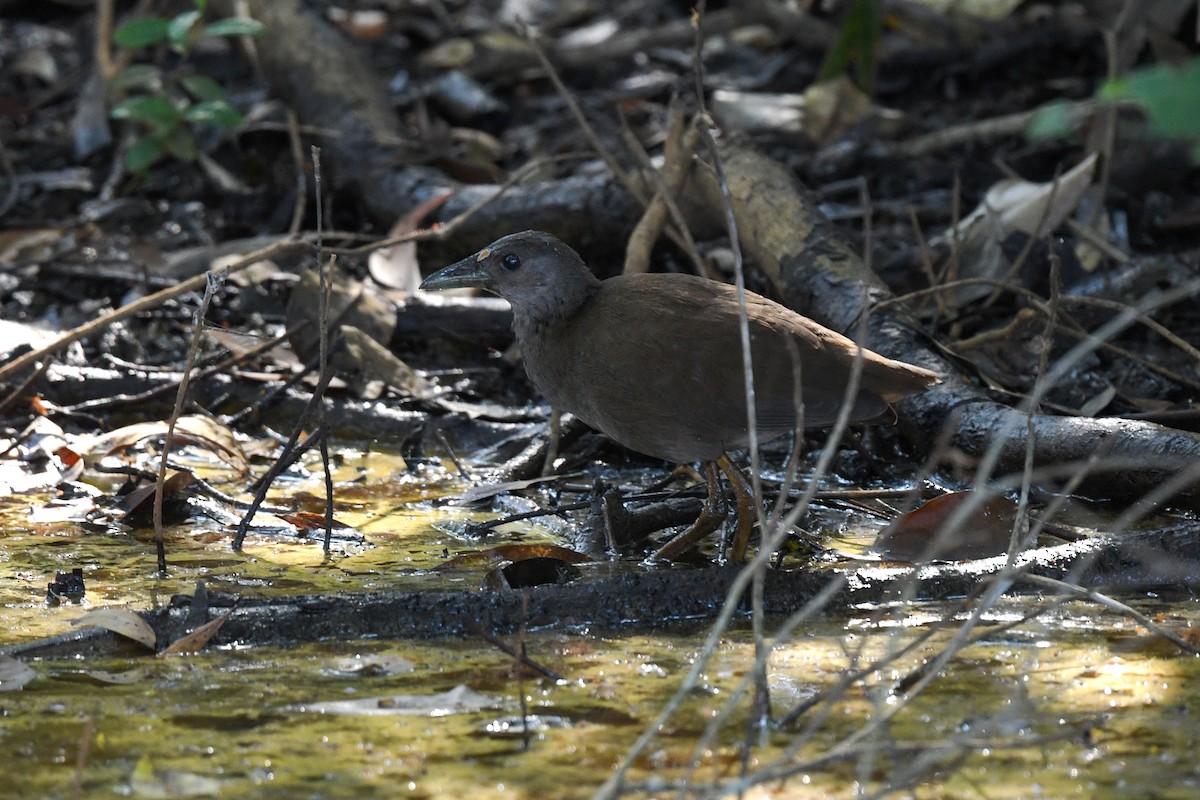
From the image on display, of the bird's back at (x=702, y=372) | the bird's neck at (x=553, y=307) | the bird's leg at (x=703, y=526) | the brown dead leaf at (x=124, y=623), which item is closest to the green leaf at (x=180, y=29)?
the bird's neck at (x=553, y=307)

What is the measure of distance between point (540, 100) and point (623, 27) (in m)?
1.00

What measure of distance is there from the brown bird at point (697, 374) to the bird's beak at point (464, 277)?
44 centimetres

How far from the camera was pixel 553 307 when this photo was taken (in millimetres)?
4379

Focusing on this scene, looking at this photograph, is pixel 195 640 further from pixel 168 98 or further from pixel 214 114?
pixel 168 98

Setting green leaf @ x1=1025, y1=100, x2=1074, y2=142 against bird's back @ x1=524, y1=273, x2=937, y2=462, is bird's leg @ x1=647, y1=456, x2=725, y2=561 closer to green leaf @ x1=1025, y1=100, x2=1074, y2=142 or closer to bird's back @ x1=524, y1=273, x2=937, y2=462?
bird's back @ x1=524, y1=273, x2=937, y2=462

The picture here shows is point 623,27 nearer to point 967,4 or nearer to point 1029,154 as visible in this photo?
point 967,4

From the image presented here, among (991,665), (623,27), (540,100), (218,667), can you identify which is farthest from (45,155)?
(991,665)

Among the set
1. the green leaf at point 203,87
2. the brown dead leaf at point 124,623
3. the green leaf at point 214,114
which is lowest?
the brown dead leaf at point 124,623

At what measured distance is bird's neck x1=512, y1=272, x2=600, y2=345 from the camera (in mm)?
4348

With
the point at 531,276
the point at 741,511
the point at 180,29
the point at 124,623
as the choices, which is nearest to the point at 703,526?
the point at 741,511

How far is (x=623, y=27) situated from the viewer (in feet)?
29.4

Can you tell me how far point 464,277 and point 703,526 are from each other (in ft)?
3.73

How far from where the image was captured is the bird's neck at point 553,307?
4348 mm

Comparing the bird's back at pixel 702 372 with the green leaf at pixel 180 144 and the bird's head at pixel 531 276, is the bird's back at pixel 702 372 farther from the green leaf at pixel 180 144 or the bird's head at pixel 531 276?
the green leaf at pixel 180 144
